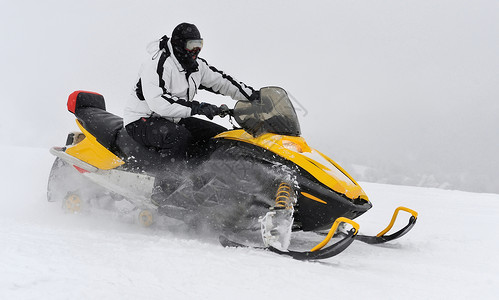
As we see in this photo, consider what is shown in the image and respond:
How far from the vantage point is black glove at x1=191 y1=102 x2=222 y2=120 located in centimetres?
365

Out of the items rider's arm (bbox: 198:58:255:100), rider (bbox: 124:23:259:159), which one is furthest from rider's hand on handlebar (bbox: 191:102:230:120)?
rider's arm (bbox: 198:58:255:100)

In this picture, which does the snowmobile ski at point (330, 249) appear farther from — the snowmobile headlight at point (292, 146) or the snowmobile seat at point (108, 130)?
the snowmobile seat at point (108, 130)

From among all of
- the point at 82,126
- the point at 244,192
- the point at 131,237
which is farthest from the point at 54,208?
the point at 244,192

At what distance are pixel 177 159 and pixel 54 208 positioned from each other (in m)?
1.61

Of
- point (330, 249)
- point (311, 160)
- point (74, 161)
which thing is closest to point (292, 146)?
Answer: point (311, 160)

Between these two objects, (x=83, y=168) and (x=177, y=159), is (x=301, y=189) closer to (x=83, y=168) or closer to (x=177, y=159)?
(x=177, y=159)

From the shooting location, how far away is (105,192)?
4539 millimetres

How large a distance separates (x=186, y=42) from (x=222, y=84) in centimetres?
76

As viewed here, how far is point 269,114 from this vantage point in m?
3.69

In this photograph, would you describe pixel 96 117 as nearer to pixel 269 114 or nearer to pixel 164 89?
pixel 164 89

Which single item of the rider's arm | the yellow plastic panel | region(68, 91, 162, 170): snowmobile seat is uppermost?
the rider's arm

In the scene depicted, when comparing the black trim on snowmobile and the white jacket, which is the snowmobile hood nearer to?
the black trim on snowmobile

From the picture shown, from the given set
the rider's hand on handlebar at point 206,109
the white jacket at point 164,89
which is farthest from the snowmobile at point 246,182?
the white jacket at point 164,89

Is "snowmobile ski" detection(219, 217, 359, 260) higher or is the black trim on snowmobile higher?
the black trim on snowmobile
